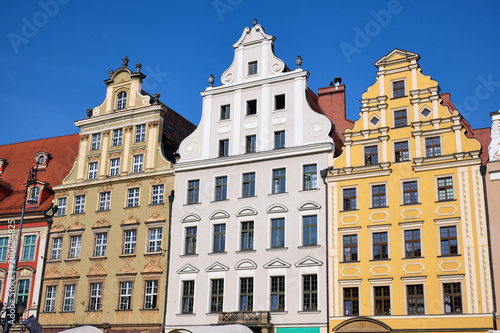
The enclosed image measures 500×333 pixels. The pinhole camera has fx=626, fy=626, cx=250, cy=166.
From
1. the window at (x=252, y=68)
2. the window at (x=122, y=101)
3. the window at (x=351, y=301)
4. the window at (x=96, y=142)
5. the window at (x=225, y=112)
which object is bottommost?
the window at (x=351, y=301)

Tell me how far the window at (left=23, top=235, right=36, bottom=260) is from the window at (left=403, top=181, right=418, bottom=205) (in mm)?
22639

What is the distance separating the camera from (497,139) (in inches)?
1116

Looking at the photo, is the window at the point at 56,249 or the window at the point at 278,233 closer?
the window at the point at 278,233

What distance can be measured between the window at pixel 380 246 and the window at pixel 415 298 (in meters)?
1.85

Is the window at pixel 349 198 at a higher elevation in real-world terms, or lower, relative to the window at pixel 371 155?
lower

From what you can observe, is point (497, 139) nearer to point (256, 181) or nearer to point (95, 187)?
point (256, 181)

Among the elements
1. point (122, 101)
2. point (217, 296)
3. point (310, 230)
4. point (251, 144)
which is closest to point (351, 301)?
point (310, 230)

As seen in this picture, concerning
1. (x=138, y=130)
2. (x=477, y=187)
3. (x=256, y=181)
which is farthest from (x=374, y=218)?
(x=138, y=130)

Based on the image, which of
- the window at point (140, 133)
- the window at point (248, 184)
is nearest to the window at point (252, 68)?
the window at point (248, 184)

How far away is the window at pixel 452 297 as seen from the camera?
26.8 m

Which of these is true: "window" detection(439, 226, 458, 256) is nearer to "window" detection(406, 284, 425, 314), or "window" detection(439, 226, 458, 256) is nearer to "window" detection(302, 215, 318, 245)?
"window" detection(406, 284, 425, 314)

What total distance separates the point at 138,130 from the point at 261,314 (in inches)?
552

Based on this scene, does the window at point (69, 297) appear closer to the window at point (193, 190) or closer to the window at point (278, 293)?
the window at point (193, 190)

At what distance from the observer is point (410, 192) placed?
2923 centimetres
